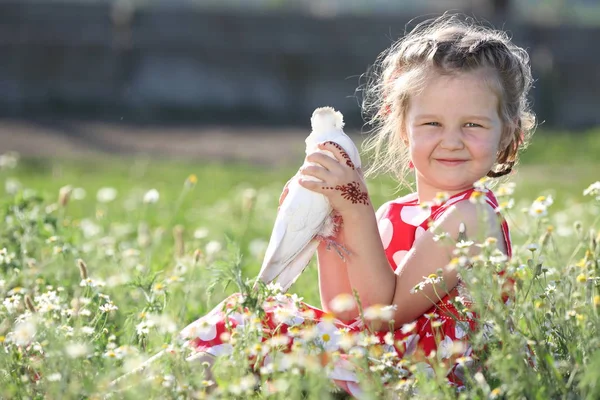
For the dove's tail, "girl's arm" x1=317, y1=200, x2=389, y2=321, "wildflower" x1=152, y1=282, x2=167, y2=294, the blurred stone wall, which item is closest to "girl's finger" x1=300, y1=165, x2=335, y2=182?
"girl's arm" x1=317, y1=200, x2=389, y2=321

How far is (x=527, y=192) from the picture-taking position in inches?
276

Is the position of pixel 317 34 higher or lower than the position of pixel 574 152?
higher

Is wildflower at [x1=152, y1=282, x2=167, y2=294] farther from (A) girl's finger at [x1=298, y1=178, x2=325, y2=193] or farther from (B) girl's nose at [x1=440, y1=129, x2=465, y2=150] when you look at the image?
(B) girl's nose at [x1=440, y1=129, x2=465, y2=150]

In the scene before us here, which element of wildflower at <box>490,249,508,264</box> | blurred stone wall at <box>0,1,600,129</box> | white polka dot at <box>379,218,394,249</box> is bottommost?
blurred stone wall at <box>0,1,600,129</box>

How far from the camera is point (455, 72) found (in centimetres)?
260

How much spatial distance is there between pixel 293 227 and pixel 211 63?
1029 centimetres

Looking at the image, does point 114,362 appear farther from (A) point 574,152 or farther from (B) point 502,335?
(A) point 574,152

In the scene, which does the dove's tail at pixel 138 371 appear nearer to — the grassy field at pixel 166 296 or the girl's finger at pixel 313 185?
the grassy field at pixel 166 296

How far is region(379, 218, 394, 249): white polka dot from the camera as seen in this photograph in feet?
9.11

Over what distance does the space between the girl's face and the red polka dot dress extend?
0.07 metres

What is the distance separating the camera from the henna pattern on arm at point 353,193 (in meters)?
2.43

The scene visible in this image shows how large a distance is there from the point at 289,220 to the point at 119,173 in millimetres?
6017

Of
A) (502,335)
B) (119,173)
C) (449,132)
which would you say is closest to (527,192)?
(119,173)

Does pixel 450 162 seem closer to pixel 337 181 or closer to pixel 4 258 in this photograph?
pixel 337 181
